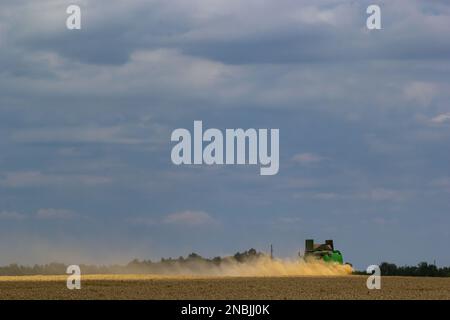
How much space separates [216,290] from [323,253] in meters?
42.9

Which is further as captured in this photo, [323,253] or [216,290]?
[323,253]

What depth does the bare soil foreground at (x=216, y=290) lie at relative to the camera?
77.1m

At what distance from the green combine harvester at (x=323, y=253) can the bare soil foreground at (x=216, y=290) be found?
21255 mm

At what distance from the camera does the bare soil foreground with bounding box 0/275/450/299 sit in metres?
77.1

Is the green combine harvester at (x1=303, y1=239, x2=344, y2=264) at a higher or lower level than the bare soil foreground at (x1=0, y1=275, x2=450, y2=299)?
higher

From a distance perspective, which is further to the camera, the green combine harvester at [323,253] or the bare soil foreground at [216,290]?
the green combine harvester at [323,253]

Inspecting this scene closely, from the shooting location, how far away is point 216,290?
3356 inches

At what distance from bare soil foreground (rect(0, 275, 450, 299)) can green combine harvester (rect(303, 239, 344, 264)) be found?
2125cm

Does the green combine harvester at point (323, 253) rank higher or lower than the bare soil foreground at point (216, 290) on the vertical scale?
higher

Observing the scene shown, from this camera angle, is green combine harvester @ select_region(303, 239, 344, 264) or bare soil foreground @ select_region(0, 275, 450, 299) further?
green combine harvester @ select_region(303, 239, 344, 264)
